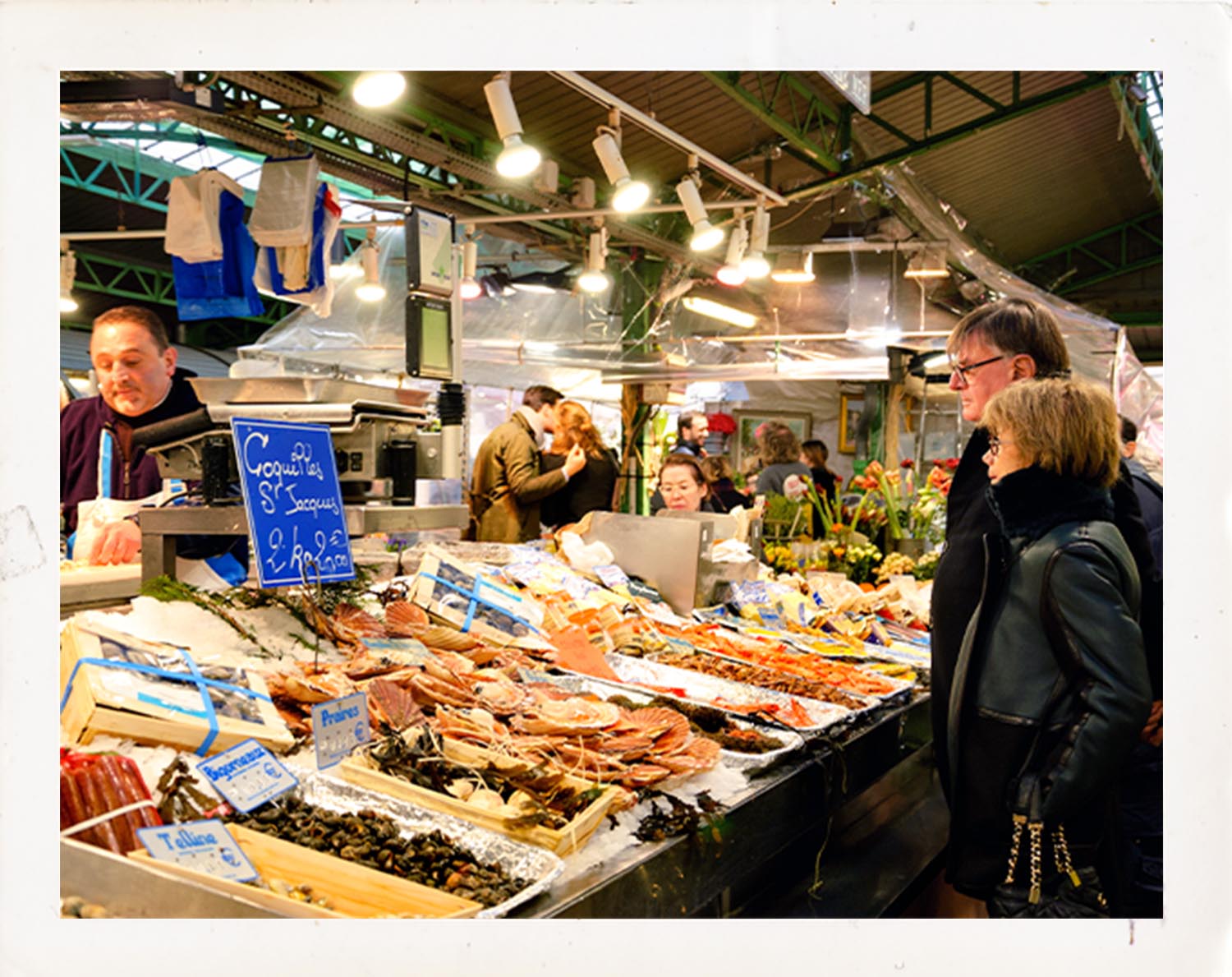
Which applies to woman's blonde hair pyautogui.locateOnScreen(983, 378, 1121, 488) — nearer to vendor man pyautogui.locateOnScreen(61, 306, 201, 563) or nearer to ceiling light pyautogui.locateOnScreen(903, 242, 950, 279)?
vendor man pyautogui.locateOnScreen(61, 306, 201, 563)

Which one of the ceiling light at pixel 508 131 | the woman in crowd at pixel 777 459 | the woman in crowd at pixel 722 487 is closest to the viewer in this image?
the ceiling light at pixel 508 131

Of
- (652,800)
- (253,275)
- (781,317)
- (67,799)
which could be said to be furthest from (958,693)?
(781,317)

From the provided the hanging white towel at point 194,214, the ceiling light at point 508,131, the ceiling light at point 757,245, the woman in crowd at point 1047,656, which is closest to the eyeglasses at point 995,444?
the woman in crowd at point 1047,656

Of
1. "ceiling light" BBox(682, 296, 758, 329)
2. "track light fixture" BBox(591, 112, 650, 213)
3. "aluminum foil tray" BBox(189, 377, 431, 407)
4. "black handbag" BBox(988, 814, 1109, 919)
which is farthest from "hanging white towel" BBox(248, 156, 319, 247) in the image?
"ceiling light" BBox(682, 296, 758, 329)

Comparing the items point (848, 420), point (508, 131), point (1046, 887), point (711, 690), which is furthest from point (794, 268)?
point (1046, 887)

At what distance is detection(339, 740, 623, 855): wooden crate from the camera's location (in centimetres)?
163

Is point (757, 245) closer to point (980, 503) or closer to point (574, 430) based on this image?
point (574, 430)

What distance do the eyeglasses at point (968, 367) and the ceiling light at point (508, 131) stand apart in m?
2.21

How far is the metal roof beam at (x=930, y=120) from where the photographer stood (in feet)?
21.2

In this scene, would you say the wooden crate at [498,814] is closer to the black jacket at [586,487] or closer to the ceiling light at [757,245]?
the black jacket at [586,487]

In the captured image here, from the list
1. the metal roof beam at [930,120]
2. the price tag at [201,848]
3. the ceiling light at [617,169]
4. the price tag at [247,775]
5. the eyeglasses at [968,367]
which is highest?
the metal roof beam at [930,120]

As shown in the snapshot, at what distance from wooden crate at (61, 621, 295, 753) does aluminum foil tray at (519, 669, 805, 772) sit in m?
0.80

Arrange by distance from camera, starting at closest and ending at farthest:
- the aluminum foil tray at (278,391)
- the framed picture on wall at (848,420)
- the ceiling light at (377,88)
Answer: the aluminum foil tray at (278,391)
the ceiling light at (377,88)
the framed picture on wall at (848,420)
